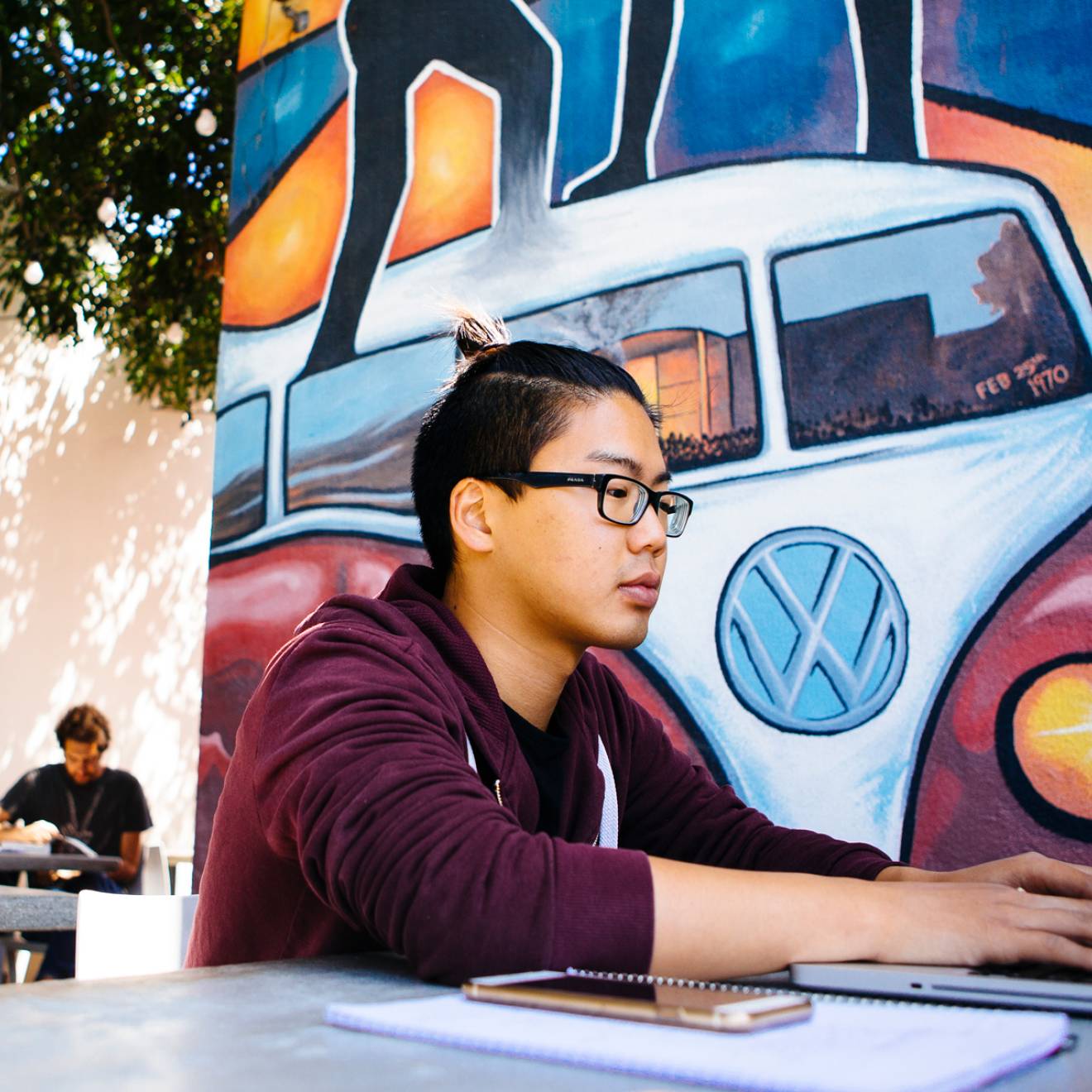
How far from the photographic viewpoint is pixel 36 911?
2670 mm

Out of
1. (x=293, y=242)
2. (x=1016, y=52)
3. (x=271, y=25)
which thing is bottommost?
(x=1016, y=52)

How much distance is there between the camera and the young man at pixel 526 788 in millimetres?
1008

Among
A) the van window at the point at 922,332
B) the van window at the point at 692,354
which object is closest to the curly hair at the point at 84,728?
the van window at the point at 692,354

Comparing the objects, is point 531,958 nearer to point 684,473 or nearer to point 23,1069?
point 23,1069

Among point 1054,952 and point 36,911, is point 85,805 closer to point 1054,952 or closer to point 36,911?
point 36,911

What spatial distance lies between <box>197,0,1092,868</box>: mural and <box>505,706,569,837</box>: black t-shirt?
110cm

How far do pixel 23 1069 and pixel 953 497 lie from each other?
6.95 feet

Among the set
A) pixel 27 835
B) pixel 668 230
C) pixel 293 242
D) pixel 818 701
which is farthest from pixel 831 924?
pixel 27 835

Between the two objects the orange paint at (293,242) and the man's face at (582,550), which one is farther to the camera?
the orange paint at (293,242)

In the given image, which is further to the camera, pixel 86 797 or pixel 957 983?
pixel 86 797

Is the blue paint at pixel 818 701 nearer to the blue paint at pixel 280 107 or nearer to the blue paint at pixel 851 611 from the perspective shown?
the blue paint at pixel 851 611

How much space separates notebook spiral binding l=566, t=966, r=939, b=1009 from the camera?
826 millimetres

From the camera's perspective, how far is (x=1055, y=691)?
2283 millimetres

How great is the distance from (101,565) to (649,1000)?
6693 millimetres
